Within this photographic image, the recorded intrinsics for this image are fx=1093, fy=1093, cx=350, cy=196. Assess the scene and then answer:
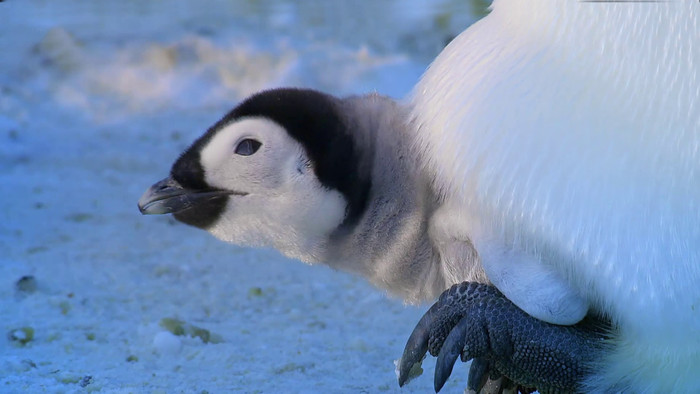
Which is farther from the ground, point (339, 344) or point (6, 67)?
point (6, 67)

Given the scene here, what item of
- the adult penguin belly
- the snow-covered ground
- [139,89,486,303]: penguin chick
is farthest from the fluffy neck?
the snow-covered ground

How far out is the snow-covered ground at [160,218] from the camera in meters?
2.06

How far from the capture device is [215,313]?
7.70ft

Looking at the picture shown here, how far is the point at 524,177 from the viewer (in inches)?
55.1

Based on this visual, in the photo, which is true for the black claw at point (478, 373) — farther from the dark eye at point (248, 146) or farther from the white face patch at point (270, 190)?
the dark eye at point (248, 146)

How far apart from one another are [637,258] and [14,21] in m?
3.21

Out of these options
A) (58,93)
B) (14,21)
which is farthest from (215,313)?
(14,21)

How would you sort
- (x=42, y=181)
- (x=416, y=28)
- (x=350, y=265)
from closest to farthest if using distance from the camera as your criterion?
(x=350, y=265) → (x=42, y=181) → (x=416, y=28)

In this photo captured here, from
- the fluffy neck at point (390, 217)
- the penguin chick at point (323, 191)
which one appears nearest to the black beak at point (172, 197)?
the penguin chick at point (323, 191)

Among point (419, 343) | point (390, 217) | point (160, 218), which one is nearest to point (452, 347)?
point (419, 343)

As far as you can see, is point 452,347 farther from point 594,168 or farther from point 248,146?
point 248,146

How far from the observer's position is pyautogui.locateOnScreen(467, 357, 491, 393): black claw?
4.96ft

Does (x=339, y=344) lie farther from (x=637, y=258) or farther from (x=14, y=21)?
(x=14, y=21)

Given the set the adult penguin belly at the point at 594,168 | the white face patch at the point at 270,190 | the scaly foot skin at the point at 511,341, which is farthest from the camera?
the white face patch at the point at 270,190
